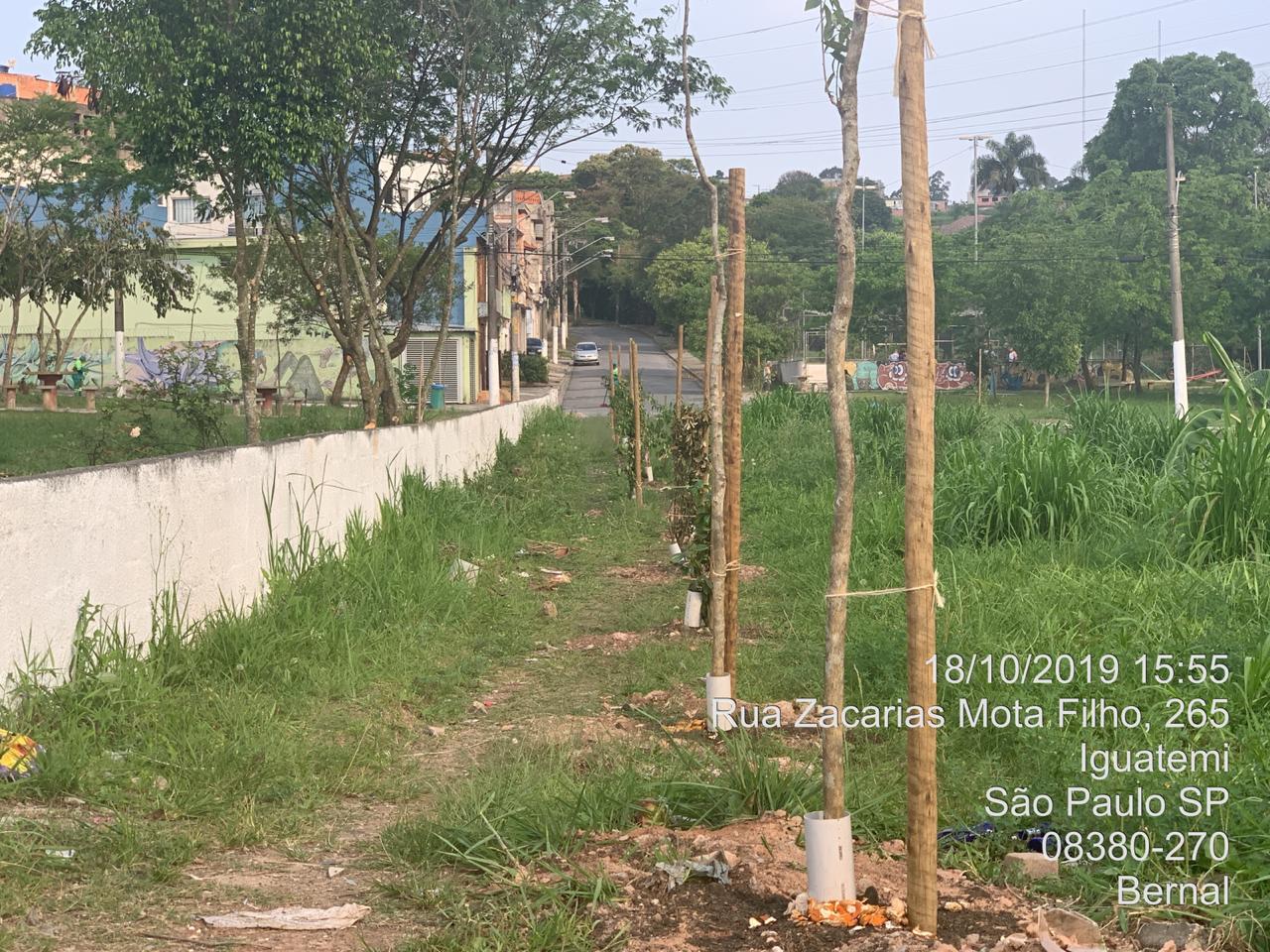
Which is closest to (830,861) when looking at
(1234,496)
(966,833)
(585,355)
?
(966,833)

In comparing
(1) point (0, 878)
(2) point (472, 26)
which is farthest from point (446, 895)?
(2) point (472, 26)

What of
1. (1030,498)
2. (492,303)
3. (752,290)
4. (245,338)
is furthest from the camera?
(752,290)

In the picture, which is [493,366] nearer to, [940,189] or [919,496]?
[919,496]

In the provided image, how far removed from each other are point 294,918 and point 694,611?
4427 millimetres

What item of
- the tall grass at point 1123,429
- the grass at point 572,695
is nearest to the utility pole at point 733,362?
the grass at point 572,695

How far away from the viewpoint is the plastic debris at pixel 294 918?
12.0 feet

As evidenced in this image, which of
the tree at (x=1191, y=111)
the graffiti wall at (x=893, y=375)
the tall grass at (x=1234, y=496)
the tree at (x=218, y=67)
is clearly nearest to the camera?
the tall grass at (x=1234, y=496)

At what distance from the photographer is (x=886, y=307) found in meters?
55.9

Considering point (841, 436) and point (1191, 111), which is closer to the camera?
point (841, 436)

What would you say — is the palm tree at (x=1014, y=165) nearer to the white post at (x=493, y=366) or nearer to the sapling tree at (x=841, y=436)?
the white post at (x=493, y=366)

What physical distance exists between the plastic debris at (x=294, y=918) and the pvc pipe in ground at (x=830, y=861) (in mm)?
1295

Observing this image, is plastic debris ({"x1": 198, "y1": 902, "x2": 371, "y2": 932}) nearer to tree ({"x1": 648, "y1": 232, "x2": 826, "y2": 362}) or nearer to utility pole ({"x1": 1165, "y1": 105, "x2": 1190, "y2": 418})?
utility pole ({"x1": 1165, "y1": 105, "x2": 1190, "y2": 418})

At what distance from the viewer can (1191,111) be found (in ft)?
216

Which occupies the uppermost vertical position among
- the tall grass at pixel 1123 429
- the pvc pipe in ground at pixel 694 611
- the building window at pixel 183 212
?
the building window at pixel 183 212
